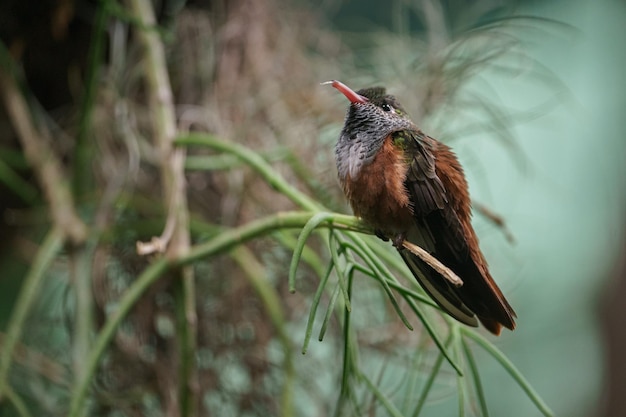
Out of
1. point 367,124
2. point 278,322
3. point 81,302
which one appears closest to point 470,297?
point 367,124

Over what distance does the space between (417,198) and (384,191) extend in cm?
4

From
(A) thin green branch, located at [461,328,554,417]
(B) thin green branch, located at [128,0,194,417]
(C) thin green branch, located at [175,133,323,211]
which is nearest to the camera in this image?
(A) thin green branch, located at [461,328,554,417]

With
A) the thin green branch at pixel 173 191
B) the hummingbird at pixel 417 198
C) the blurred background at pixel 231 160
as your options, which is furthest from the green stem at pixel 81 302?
the hummingbird at pixel 417 198

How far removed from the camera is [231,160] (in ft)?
3.11

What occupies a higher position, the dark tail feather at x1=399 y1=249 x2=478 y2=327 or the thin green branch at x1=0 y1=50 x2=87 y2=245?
the dark tail feather at x1=399 y1=249 x2=478 y2=327

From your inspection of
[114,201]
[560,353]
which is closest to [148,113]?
[114,201]

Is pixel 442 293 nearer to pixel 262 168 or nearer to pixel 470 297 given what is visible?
pixel 470 297

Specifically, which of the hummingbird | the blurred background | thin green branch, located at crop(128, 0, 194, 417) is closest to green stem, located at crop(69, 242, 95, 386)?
the blurred background

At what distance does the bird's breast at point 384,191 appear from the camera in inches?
18.7

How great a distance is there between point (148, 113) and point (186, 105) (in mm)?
76

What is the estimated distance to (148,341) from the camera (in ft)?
3.43

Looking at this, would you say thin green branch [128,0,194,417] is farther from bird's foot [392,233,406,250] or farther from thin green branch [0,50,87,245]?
bird's foot [392,233,406,250]

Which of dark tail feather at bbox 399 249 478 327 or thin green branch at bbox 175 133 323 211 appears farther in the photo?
thin green branch at bbox 175 133 323 211

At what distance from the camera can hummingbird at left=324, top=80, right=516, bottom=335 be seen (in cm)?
43
